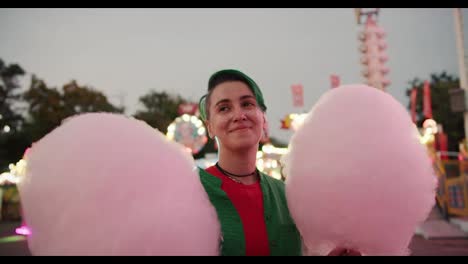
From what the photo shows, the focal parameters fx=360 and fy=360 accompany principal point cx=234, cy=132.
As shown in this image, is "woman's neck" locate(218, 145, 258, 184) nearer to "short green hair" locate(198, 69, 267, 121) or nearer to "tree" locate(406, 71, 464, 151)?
"short green hair" locate(198, 69, 267, 121)

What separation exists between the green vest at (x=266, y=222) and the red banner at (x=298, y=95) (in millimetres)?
16983

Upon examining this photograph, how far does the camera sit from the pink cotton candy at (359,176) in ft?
3.58

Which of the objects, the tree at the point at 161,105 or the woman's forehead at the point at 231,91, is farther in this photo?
the tree at the point at 161,105

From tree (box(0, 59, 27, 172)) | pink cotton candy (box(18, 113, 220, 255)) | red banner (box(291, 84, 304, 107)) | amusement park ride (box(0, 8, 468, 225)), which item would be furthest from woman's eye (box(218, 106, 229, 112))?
tree (box(0, 59, 27, 172))

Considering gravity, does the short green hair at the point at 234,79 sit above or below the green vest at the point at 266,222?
above

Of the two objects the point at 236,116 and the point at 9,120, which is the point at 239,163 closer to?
the point at 236,116

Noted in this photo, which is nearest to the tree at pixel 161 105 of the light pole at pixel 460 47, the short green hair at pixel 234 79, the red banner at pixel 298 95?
the red banner at pixel 298 95

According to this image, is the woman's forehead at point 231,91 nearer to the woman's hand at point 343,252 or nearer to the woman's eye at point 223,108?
the woman's eye at point 223,108

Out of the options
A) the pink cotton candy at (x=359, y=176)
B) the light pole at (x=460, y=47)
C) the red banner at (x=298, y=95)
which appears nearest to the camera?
the pink cotton candy at (x=359, y=176)

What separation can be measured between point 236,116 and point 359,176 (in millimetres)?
494

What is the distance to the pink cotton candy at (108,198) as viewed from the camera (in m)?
0.91

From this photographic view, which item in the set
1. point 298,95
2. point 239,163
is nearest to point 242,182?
point 239,163

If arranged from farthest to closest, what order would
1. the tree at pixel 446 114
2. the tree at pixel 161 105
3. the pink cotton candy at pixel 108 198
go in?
1. the tree at pixel 161 105
2. the tree at pixel 446 114
3. the pink cotton candy at pixel 108 198
